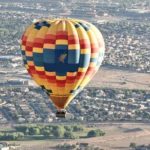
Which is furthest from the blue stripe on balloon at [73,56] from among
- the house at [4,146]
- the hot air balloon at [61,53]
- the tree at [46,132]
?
the tree at [46,132]

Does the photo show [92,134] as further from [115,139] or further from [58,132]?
[58,132]

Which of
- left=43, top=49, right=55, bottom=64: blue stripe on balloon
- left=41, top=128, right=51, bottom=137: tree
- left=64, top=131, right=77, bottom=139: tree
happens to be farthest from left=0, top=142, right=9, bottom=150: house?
left=43, top=49, right=55, bottom=64: blue stripe on balloon

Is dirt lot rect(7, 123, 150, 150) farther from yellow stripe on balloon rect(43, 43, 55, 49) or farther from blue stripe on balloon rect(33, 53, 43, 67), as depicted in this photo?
yellow stripe on balloon rect(43, 43, 55, 49)

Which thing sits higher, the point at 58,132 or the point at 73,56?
the point at 73,56

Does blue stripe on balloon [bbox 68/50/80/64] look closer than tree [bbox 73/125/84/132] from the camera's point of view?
Yes

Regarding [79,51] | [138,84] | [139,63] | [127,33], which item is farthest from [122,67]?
[79,51]

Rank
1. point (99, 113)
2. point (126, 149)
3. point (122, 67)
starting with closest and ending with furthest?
point (126, 149) → point (99, 113) → point (122, 67)

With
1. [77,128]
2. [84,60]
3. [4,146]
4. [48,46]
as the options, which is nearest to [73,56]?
[84,60]

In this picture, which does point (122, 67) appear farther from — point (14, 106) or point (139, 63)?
point (14, 106)

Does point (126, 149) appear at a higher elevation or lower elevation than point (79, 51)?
lower
